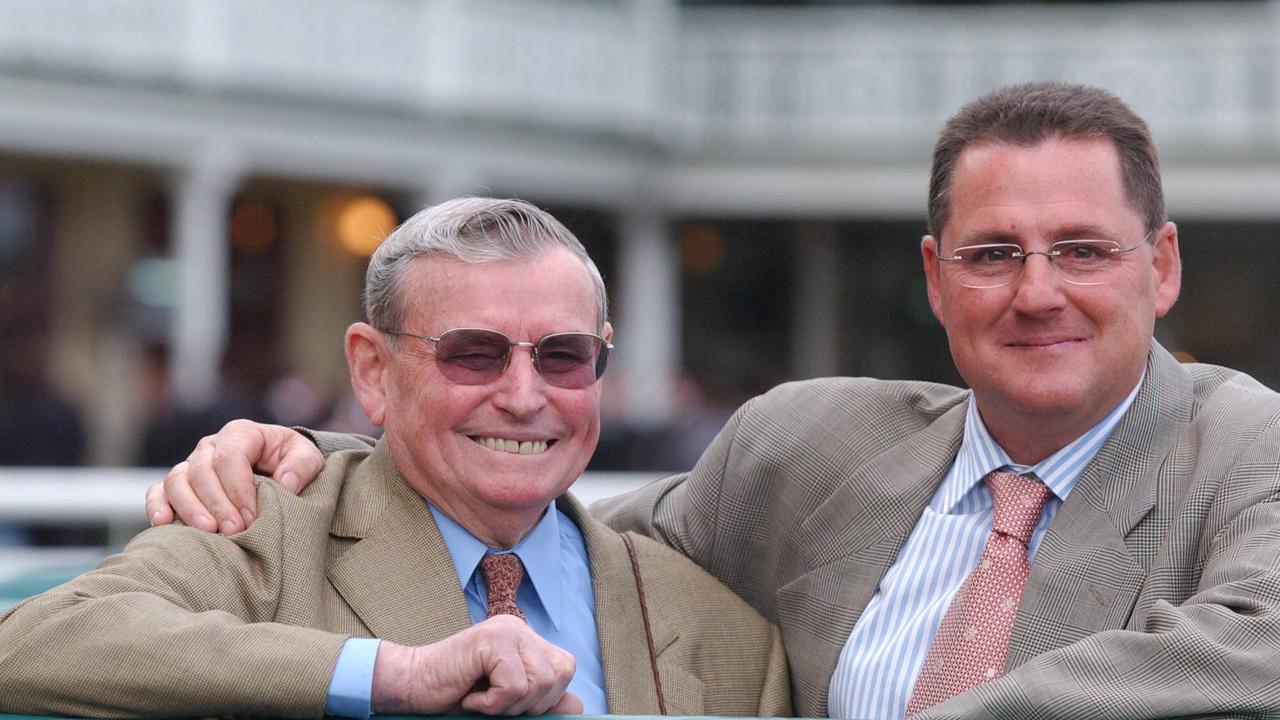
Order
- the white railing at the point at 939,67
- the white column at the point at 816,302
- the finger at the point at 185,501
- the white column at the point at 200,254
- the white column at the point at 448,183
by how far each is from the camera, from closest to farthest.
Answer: the finger at the point at 185,501
the white column at the point at 200,254
the white column at the point at 448,183
the white railing at the point at 939,67
the white column at the point at 816,302

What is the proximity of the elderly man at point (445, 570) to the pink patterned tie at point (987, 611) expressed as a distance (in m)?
0.39

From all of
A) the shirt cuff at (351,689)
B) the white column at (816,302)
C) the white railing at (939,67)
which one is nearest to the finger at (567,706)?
the shirt cuff at (351,689)

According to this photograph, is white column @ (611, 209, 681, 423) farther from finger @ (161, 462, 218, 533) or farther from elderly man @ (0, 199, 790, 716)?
finger @ (161, 462, 218, 533)

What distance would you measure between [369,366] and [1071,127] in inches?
53.1

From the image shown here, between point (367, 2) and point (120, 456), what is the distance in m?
4.57

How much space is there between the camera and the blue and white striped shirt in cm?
293

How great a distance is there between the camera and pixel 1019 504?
294cm

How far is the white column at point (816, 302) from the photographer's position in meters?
16.9

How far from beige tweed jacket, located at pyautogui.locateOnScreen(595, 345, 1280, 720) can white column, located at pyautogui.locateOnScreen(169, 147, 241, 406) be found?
10177mm

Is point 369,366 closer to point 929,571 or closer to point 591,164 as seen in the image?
point 929,571

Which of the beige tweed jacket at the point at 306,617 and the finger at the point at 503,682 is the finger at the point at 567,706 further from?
the beige tweed jacket at the point at 306,617

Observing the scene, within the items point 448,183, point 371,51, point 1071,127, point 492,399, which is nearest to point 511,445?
point 492,399

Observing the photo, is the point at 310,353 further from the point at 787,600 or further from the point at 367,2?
the point at 787,600

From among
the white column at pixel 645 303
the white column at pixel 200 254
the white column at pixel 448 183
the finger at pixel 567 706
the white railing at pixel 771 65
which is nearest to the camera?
the finger at pixel 567 706
